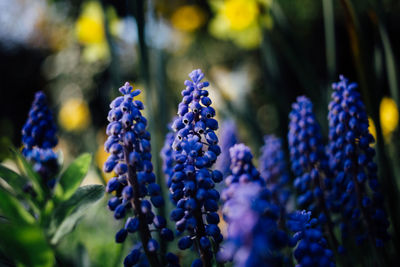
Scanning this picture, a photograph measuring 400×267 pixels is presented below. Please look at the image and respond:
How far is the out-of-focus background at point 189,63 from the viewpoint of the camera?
5.03ft

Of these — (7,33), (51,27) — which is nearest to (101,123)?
(51,27)

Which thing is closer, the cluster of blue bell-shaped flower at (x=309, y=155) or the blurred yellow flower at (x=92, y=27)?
the cluster of blue bell-shaped flower at (x=309, y=155)

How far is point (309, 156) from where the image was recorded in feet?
4.69

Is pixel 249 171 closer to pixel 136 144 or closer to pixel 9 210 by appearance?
pixel 136 144

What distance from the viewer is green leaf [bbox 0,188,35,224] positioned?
34.4 inches

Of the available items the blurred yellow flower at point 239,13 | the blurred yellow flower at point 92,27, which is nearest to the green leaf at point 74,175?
the blurred yellow flower at point 239,13

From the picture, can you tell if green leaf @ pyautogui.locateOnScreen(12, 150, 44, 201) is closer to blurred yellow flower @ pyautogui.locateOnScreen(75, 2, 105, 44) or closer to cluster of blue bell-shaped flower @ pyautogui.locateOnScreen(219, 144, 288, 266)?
cluster of blue bell-shaped flower @ pyautogui.locateOnScreen(219, 144, 288, 266)

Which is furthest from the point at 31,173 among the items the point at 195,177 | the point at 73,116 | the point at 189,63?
the point at 189,63

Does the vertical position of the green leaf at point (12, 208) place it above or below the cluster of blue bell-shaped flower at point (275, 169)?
below

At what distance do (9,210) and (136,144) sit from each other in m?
0.37

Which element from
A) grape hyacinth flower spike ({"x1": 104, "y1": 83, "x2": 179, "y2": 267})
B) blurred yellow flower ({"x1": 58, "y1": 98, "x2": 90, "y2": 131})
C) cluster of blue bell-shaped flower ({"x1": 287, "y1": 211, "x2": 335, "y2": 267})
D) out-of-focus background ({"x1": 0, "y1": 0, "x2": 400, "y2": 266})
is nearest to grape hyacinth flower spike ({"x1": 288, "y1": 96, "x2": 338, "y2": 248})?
out-of-focus background ({"x1": 0, "y1": 0, "x2": 400, "y2": 266})

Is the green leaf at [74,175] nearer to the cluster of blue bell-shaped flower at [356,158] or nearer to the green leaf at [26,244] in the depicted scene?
the green leaf at [26,244]

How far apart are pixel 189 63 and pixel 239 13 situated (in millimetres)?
2851

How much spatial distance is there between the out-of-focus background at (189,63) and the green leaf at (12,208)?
0.32 m
